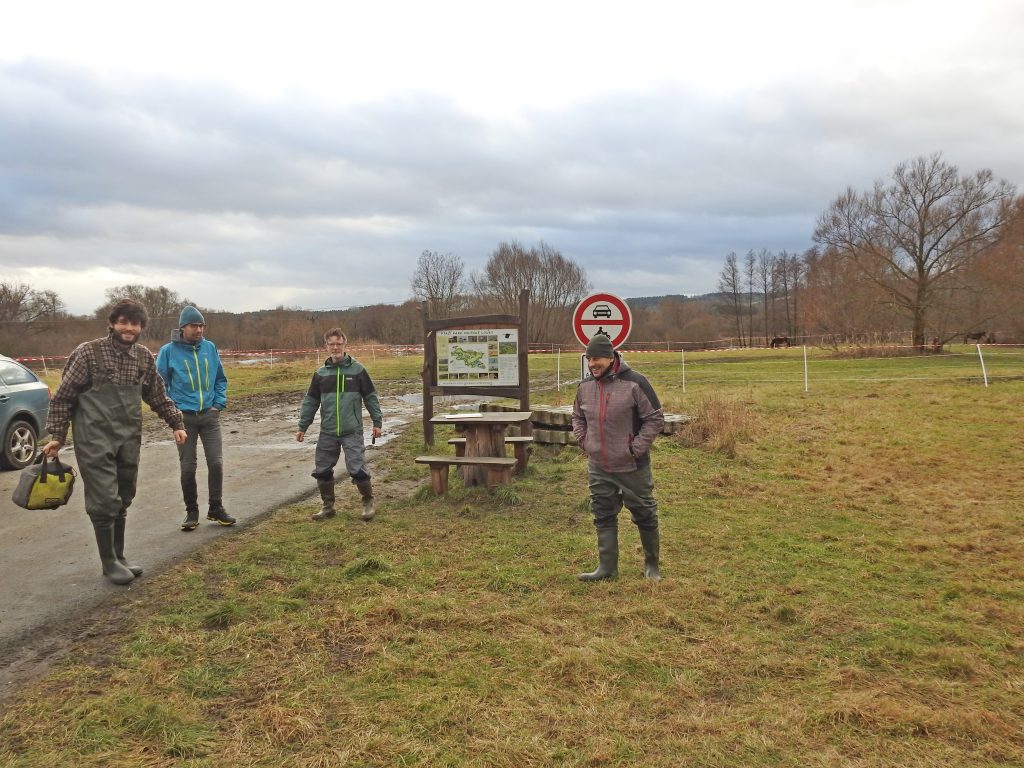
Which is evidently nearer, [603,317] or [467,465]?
A: [467,465]

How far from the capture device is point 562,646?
3943 millimetres

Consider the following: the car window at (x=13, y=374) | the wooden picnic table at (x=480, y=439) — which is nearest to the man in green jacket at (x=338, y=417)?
the wooden picnic table at (x=480, y=439)

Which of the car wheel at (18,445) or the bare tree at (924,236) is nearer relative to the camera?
the car wheel at (18,445)

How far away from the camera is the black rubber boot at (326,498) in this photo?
696 cm

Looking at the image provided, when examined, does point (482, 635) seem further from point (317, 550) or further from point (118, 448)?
point (118, 448)

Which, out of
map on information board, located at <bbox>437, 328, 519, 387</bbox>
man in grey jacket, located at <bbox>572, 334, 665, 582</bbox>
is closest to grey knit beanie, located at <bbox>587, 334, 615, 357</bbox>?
man in grey jacket, located at <bbox>572, 334, 665, 582</bbox>

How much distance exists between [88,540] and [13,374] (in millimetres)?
5435

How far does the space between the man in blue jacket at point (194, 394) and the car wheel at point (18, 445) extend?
190 inches

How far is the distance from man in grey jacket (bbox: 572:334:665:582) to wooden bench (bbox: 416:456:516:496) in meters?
2.58

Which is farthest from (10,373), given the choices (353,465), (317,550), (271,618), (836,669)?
(836,669)

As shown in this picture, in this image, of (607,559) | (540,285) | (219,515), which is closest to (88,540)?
(219,515)

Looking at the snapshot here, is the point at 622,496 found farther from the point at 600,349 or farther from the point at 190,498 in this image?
the point at 190,498

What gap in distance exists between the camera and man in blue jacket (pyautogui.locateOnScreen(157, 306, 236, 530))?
256 inches

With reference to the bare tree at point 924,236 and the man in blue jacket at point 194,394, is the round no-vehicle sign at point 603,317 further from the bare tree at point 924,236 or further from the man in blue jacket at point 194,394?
the bare tree at point 924,236
